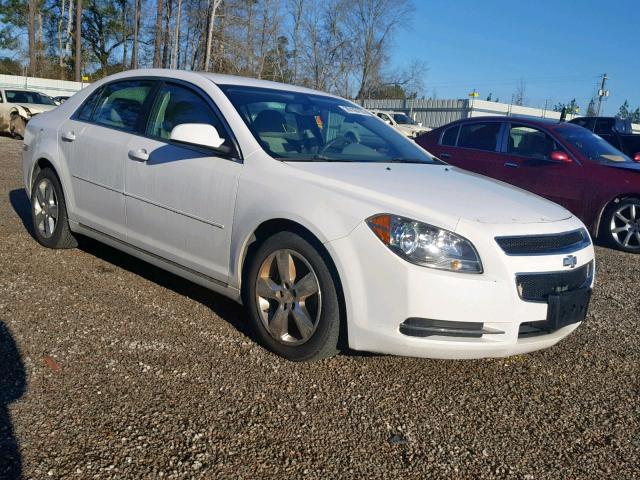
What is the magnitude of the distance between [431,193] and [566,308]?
35.3 inches

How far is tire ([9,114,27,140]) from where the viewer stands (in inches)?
621

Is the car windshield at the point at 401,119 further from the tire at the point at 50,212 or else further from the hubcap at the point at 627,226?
the tire at the point at 50,212

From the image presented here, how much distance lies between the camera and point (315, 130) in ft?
13.3

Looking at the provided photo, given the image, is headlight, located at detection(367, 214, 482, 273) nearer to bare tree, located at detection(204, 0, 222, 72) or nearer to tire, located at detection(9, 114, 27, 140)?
tire, located at detection(9, 114, 27, 140)

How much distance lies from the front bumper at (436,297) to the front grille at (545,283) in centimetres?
3

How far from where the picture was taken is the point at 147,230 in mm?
4066

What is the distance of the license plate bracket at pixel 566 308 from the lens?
9.87ft

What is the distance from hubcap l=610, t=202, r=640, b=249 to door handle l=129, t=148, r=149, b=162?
18.9 feet

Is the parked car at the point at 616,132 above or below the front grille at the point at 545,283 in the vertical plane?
above

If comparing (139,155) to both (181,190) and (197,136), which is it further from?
(197,136)

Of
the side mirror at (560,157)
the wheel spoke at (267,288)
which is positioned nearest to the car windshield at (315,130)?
the wheel spoke at (267,288)

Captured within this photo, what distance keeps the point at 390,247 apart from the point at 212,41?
3483 centimetres

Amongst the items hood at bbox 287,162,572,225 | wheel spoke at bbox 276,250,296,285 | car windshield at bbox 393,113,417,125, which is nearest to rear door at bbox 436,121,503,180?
hood at bbox 287,162,572,225

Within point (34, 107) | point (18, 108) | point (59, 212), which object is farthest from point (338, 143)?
point (34, 107)
